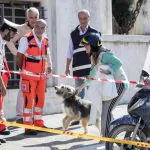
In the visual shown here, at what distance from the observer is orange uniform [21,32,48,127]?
335 inches

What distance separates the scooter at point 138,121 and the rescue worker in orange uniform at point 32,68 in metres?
2.34

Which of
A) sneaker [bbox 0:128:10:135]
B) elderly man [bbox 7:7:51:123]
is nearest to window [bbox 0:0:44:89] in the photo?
elderly man [bbox 7:7:51:123]

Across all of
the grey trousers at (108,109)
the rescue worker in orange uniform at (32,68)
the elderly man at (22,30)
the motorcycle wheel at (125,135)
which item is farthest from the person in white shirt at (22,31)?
the motorcycle wheel at (125,135)

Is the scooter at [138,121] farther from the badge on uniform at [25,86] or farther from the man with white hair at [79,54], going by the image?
the man with white hair at [79,54]

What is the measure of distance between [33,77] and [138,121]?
265 cm

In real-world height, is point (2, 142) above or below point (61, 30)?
below

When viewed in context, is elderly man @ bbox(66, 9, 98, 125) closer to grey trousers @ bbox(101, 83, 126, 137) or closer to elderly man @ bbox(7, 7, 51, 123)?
elderly man @ bbox(7, 7, 51, 123)

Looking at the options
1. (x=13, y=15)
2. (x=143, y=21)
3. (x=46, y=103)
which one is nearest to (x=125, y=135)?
(x=46, y=103)

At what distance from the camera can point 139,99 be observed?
6363mm

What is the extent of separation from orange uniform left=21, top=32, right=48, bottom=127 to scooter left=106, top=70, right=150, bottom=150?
7.66 feet

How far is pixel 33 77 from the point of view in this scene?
8.50 m

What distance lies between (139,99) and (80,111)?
2.19 m

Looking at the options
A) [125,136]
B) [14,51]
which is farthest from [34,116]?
[125,136]

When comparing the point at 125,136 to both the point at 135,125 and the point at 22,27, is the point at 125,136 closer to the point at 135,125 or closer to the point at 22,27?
the point at 135,125
